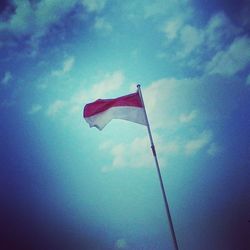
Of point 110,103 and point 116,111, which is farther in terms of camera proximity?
point 110,103

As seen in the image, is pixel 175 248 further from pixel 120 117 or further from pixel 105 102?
pixel 105 102

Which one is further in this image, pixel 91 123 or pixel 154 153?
pixel 91 123

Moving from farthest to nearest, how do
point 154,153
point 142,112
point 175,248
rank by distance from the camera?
point 142,112 → point 154,153 → point 175,248

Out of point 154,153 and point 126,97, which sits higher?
point 126,97

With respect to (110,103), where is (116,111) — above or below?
below

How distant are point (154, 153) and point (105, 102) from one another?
3.66 metres

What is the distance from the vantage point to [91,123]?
602 inches

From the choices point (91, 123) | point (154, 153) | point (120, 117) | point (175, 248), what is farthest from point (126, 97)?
point (175, 248)

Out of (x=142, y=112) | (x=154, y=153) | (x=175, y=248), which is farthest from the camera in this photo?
(x=142, y=112)

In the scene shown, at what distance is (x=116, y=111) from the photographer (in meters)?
15.2

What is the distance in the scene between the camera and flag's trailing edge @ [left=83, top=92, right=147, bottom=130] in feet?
49.2

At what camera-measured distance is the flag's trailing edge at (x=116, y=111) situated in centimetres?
1500

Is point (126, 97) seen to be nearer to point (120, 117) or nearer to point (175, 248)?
point (120, 117)

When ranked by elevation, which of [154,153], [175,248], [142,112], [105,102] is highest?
[105,102]
